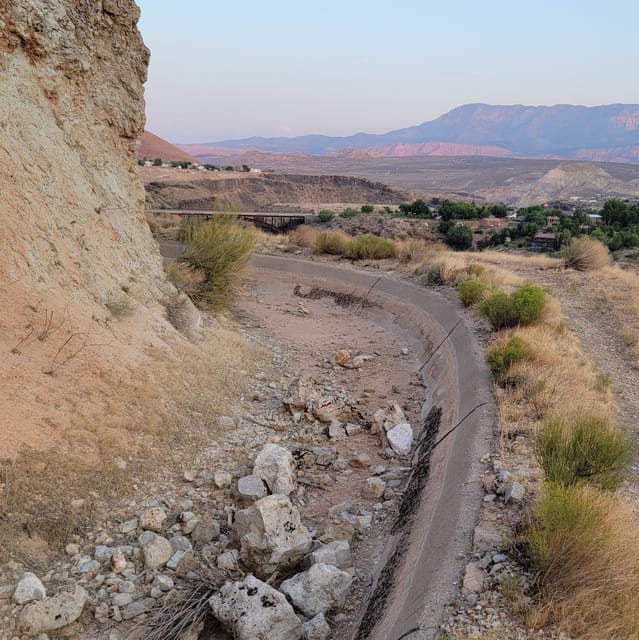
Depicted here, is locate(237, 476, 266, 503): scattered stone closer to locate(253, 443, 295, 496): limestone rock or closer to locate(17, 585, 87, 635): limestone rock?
locate(253, 443, 295, 496): limestone rock

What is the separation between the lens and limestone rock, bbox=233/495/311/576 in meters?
5.07

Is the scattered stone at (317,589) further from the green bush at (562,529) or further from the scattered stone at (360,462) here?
the scattered stone at (360,462)

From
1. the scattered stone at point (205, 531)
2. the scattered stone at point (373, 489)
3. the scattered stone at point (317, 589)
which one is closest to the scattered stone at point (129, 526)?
the scattered stone at point (205, 531)

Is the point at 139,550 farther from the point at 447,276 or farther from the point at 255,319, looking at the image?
the point at 447,276

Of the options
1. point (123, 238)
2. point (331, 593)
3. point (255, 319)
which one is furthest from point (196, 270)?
point (331, 593)

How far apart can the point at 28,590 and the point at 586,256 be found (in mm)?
19413

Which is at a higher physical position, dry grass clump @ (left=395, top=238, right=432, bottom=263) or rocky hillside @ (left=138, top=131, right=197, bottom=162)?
rocky hillside @ (left=138, top=131, right=197, bottom=162)

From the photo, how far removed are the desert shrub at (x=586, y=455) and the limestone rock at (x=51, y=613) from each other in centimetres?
390

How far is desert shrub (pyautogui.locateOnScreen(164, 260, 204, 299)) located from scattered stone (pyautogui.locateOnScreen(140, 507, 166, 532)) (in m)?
6.07

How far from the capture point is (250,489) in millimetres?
6234

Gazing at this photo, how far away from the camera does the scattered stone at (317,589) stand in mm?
4707

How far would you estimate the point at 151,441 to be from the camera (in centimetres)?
679

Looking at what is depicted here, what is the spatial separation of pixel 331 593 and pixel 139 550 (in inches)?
70.0

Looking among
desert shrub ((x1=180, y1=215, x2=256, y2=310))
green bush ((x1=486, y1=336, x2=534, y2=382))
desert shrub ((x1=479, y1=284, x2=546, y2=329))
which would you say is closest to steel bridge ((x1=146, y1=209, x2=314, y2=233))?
desert shrub ((x1=180, y1=215, x2=256, y2=310))
